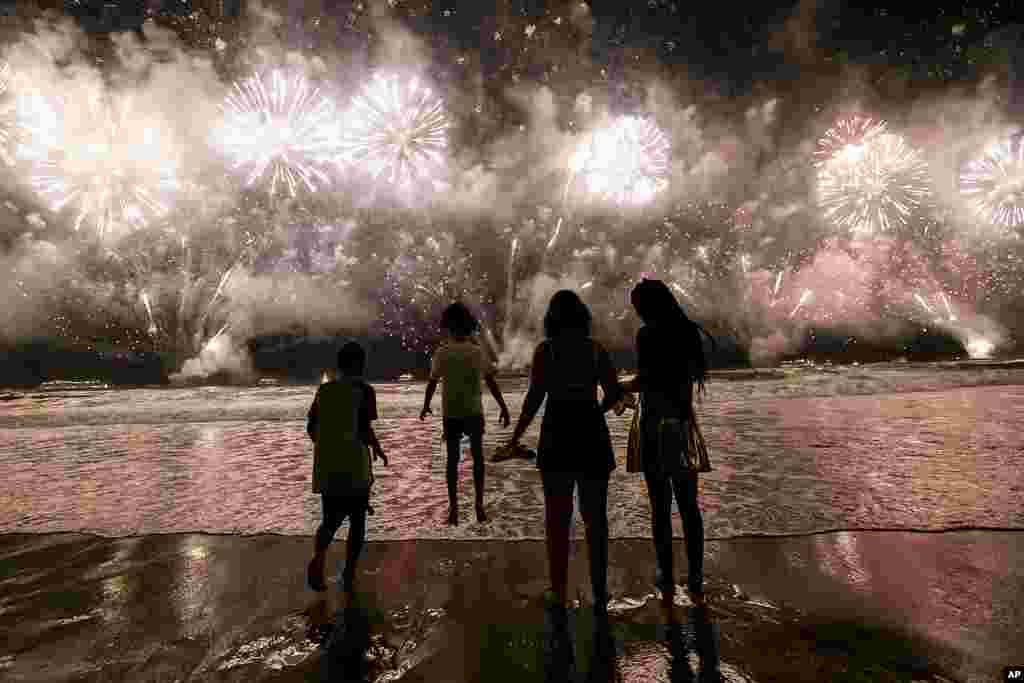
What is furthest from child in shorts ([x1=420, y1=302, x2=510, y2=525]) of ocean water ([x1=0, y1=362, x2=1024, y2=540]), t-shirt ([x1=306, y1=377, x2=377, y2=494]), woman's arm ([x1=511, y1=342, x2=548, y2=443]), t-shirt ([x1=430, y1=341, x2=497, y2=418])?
woman's arm ([x1=511, y1=342, x2=548, y2=443])

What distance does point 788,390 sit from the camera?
26.1m

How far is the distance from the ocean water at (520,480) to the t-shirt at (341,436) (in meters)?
1.66

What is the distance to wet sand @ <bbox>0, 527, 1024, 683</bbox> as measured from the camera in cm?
286

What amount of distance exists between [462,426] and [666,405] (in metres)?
2.68

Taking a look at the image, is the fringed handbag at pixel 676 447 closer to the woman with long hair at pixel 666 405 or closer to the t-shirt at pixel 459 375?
the woman with long hair at pixel 666 405

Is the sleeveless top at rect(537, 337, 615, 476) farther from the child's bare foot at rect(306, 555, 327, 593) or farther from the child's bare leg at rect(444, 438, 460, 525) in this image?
the child's bare leg at rect(444, 438, 460, 525)

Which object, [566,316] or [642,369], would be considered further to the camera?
[642,369]

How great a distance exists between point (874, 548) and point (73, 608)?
6.55m

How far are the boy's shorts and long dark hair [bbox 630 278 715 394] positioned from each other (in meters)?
→ 2.62

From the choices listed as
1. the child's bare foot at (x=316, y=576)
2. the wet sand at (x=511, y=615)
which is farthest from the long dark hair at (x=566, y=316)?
the child's bare foot at (x=316, y=576)

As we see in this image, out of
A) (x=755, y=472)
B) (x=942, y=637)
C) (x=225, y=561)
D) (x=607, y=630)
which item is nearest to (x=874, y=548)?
(x=942, y=637)

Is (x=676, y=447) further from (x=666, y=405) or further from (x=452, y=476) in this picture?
(x=452, y=476)

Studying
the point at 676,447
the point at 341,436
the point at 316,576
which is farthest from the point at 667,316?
the point at 316,576

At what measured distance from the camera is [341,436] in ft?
13.3
